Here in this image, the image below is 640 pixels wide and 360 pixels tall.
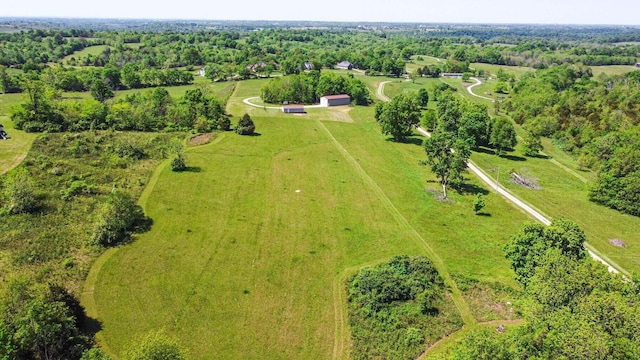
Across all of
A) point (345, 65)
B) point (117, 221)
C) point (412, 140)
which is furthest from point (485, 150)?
point (345, 65)

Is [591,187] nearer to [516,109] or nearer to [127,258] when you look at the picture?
[516,109]

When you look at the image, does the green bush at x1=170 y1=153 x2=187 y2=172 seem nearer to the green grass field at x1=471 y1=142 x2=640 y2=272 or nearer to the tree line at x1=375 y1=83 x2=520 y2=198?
the tree line at x1=375 y1=83 x2=520 y2=198

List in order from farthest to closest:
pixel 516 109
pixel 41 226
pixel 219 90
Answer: pixel 219 90 → pixel 516 109 → pixel 41 226

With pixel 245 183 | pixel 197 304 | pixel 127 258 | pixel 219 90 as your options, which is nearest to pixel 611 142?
pixel 245 183

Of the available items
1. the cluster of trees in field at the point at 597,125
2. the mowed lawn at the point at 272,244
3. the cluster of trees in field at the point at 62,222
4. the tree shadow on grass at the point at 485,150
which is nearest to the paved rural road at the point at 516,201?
the mowed lawn at the point at 272,244

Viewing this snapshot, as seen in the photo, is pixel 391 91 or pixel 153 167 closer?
pixel 153 167

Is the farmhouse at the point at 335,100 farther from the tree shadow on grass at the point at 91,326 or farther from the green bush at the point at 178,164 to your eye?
the tree shadow on grass at the point at 91,326

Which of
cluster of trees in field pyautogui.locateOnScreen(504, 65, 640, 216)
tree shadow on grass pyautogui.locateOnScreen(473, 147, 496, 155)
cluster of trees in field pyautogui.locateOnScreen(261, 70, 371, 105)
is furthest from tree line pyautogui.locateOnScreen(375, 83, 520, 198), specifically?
cluster of trees in field pyautogui.locateOnScreen(261, 70, 371, 105)
